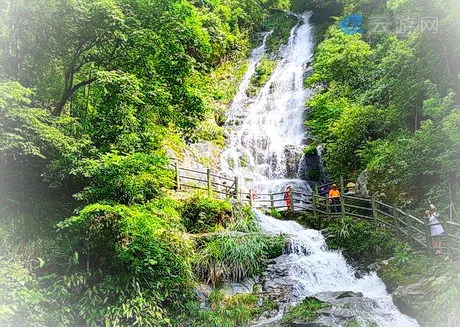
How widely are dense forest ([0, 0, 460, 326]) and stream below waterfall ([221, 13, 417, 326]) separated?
0.98 meters

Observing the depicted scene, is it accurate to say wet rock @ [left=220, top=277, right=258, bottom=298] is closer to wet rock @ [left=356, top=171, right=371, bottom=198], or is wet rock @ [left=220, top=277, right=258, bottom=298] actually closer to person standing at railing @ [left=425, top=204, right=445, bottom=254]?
person standing at railing @ [left=425, top=204, right=445, bottom=254]

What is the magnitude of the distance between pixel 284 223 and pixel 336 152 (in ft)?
13.6

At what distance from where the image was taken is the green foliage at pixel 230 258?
8.12m

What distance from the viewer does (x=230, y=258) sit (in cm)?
841

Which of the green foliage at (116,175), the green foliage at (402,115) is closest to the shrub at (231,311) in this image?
the green foliage at (116,175)

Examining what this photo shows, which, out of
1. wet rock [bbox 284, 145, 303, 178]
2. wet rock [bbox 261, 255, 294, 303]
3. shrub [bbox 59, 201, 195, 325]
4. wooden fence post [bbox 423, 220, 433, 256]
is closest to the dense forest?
shrub [bbox 59, 201, 195, 325]

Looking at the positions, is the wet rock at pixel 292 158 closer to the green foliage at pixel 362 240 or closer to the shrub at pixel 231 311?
the green foliage at pixel 362 240

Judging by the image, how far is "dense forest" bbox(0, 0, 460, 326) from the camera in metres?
5.95

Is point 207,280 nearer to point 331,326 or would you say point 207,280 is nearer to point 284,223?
point 331,326

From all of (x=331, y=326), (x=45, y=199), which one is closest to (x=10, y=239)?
(x=45, y=199)

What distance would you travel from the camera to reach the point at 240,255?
8.51m

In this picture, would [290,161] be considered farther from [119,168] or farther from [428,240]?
[119,168]

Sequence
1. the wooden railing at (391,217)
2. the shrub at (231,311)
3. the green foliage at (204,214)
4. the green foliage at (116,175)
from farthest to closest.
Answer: the green foliage at (204,214), the wooden railing at (391,217), the shrub at (231,311), the green foliage at (116,175)

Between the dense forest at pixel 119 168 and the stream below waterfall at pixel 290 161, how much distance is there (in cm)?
98
